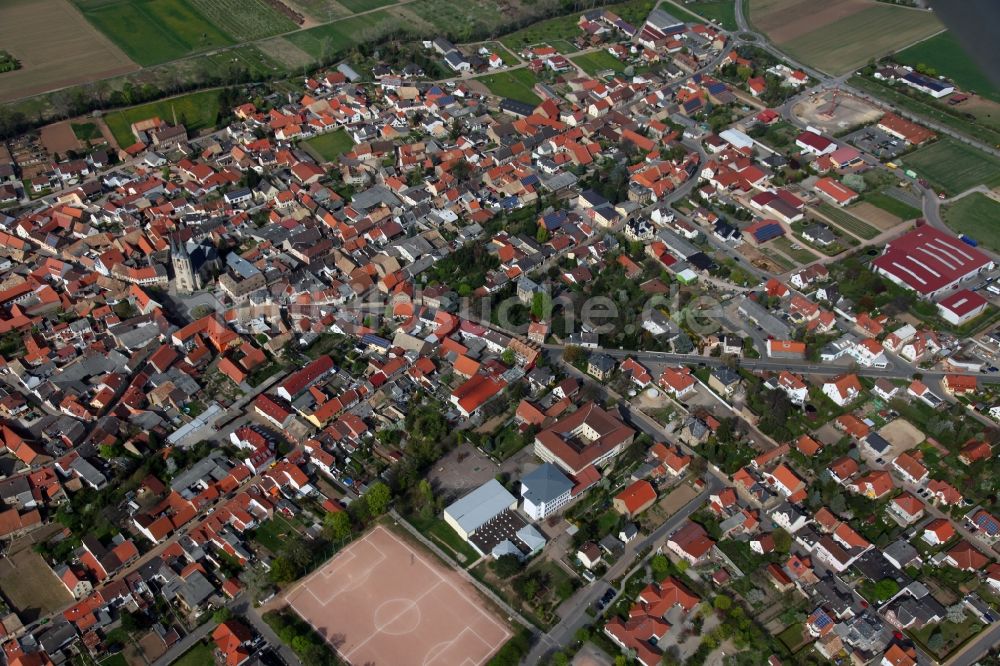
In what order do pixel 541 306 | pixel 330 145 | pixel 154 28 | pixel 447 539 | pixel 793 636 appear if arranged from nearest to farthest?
pixel 793 636
pixel 447 539
pixel 541 306
pixel 330 145
pixel 154 28

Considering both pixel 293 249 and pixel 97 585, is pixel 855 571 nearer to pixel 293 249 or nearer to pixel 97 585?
pixel 97 585

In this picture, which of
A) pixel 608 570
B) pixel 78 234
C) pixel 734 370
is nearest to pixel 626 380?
pixel 734 370

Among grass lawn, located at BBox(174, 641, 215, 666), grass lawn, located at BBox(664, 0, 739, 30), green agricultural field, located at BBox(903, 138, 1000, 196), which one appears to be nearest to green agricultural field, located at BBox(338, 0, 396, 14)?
grass lawn, located at BBox(664, 0, 739, 30)

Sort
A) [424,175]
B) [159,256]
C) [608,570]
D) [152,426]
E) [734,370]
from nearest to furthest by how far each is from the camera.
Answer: [608,570] → [152,426] → [734,370] → [159,256] → [424,175]

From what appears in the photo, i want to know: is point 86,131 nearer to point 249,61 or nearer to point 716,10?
point 249,61

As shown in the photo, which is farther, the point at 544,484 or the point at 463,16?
the point at 463,16

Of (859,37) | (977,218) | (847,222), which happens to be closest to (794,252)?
(847,222)
